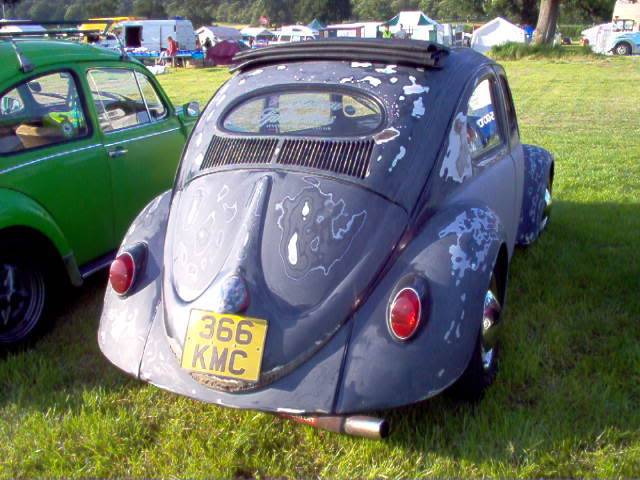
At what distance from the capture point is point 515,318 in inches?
167

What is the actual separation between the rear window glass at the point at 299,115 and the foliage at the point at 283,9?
5657cm

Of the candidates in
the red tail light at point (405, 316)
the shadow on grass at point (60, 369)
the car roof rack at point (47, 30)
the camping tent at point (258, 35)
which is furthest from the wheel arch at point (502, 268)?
the camping tent at point (258, 35)

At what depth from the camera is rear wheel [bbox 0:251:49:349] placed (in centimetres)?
397

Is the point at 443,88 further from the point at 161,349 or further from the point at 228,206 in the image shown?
the point at 161,349

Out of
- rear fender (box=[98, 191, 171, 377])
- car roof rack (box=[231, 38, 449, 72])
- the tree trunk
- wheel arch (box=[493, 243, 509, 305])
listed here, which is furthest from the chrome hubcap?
the tree trunk

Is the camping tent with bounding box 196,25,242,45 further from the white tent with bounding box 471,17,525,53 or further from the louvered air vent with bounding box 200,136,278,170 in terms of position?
the louvered air vent with bounding box 200,136,278,170

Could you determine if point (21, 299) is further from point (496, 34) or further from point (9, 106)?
point (496, 34)

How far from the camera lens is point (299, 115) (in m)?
3.85

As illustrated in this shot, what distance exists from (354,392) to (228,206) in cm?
106

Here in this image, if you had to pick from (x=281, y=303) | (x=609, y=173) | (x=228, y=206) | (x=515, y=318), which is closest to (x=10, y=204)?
(x=228, y=206)

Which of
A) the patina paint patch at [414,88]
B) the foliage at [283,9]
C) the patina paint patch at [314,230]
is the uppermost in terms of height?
the patina paint patch at [414,88]

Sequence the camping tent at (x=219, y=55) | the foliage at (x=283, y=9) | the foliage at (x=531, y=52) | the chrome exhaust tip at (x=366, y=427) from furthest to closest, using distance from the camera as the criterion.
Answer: the foliage at (x=283, y=9)
the camping tent at (x=219, y=55)
the foliage at (x=531, y=52)
the chrome exhaust tip at (x=366, y=427)

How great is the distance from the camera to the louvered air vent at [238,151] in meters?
3.44

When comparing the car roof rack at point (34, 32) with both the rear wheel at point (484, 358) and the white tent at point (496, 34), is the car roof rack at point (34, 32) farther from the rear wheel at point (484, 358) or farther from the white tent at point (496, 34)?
the white tent at point (496, 34)
